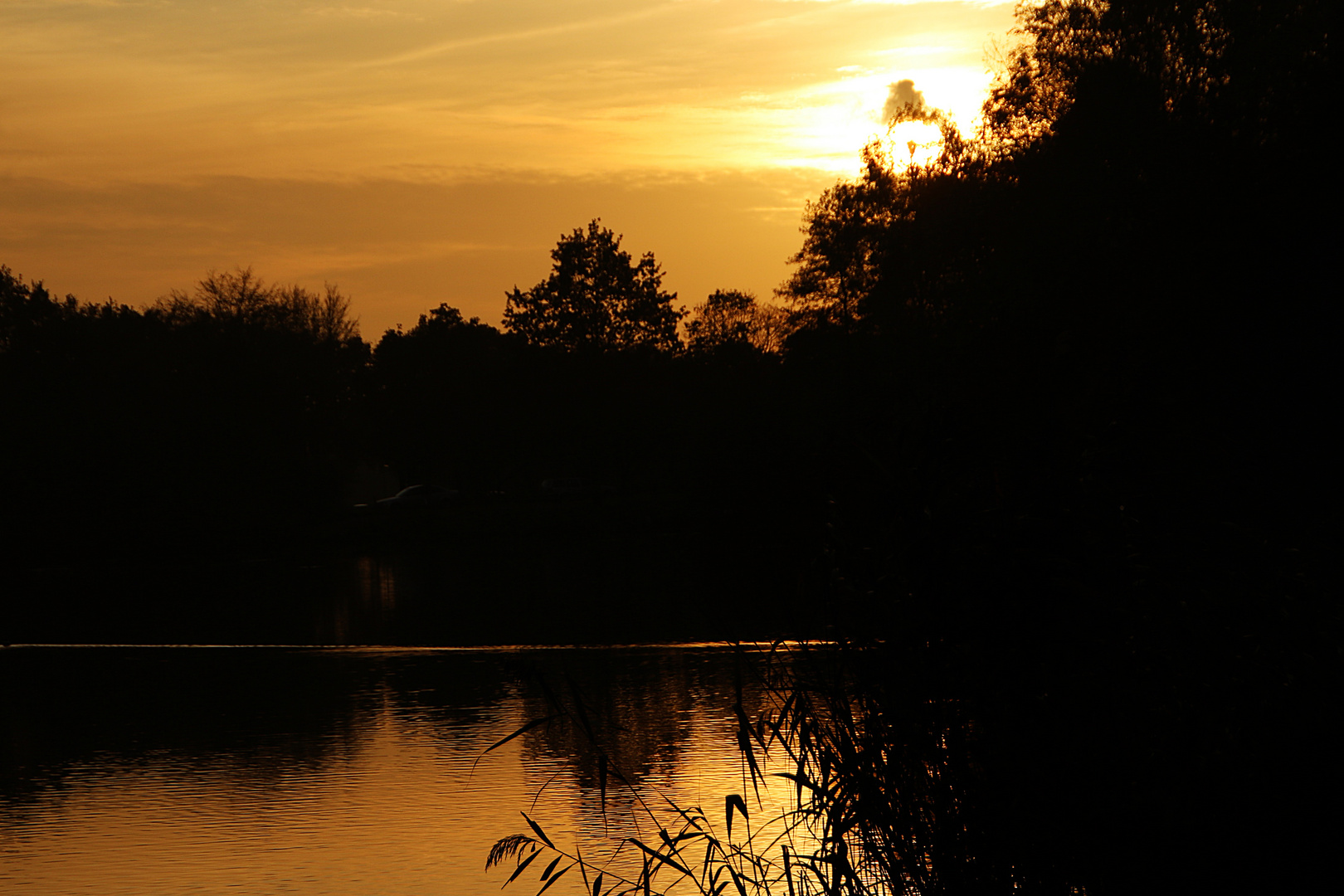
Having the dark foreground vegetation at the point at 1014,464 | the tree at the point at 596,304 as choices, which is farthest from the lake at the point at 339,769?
the tree at the point at 596,304

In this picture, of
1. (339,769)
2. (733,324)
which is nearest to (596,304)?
(733,324)

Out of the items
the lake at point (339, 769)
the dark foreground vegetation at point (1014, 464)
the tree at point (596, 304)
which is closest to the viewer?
the dark foreground vegetation at point (1014, 464)

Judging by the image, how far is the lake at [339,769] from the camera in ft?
28.9

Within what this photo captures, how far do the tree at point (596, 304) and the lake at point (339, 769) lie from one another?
55116mm

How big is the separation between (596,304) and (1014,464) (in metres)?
67.9

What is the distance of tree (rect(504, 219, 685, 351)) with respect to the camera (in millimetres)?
73625

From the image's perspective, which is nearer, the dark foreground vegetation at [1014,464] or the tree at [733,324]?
the dark foreground vegetation at [1014,464]

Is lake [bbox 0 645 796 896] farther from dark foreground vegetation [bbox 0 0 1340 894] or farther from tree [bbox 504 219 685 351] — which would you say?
tree [bbox 504 219 685 351]

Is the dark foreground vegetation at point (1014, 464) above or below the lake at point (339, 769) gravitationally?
above

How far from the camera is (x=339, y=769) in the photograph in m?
11.8

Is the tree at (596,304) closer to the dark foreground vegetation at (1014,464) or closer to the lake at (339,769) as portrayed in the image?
the dark foreground vegetation at (1014,464)

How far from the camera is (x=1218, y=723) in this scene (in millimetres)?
6020

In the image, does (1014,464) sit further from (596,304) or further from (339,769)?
(596,304)

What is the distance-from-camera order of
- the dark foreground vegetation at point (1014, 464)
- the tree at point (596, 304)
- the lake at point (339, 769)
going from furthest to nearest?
the tree at point (596, 304) → the lake at point (339, 769) → the dark foreground vegetation at point (1014, 464)
